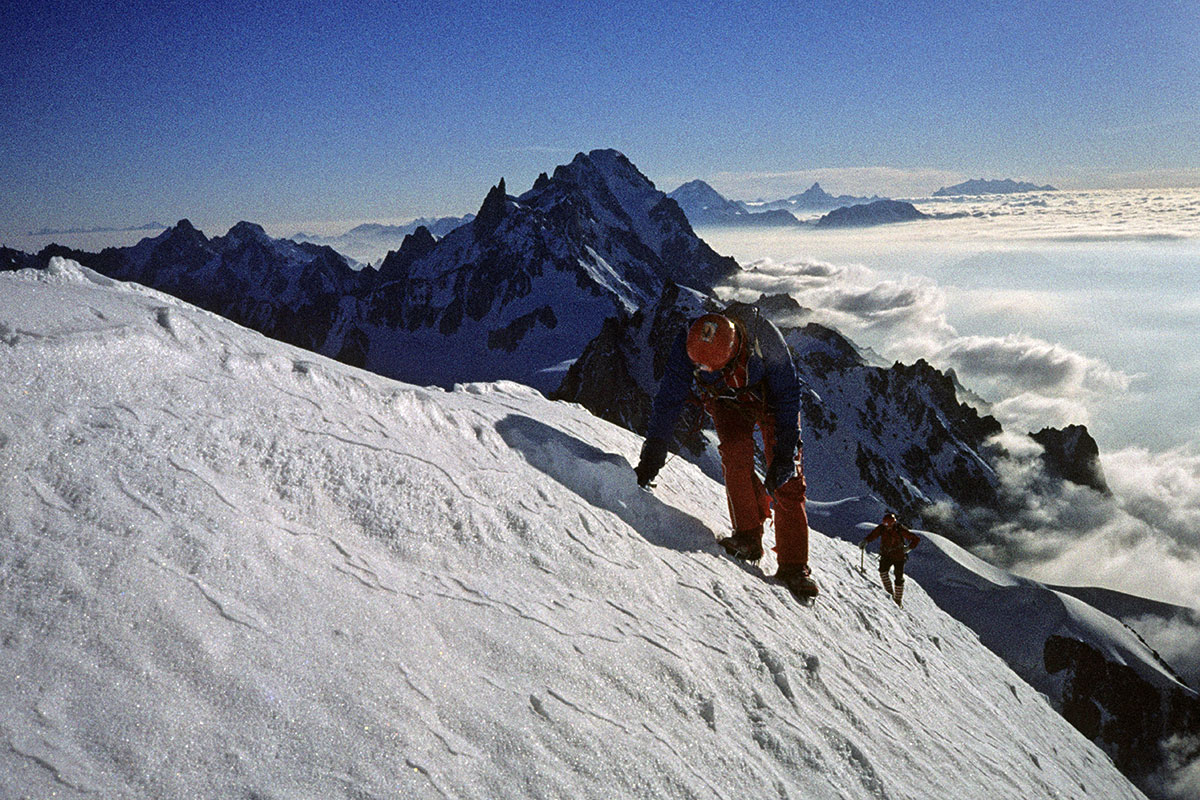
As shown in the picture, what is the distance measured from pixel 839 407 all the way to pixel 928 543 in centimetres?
8563

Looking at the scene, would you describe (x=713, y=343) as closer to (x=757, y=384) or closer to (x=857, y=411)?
(x=757, y=384)

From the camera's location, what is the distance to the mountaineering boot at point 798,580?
733 cm

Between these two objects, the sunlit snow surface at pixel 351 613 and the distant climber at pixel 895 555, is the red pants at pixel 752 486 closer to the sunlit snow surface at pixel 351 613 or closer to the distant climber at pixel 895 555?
the sunlit snow surface at pixel 351 613

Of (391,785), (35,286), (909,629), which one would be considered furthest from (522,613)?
(909,629)

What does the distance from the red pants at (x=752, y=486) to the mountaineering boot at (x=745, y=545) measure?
0.05m

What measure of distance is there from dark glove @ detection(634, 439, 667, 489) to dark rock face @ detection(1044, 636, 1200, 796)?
78.4m

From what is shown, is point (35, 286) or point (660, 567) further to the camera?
point (660, 567)

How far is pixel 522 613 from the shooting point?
14.9 feet

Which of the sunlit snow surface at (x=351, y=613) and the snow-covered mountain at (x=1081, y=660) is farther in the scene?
the snow-covered mountain at (x=1081, y=660)

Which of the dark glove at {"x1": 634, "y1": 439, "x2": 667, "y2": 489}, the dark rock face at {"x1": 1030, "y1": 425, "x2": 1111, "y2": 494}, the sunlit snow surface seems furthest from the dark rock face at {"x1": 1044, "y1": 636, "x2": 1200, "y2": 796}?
the dark rock face at {"x1": 1030, "y1": 425, "x2": 1111, "y2": 494}

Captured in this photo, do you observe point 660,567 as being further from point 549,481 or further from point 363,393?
point 363,393

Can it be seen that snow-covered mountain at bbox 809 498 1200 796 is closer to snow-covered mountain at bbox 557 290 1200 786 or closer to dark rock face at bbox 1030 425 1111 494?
snow-covered mountain at bbox 557 290 1200 786

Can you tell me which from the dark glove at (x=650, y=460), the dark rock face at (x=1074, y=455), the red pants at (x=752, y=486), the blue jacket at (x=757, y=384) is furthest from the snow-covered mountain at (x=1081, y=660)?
the dark rock face at (x=1074, y=455)

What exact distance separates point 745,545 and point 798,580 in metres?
0.80
